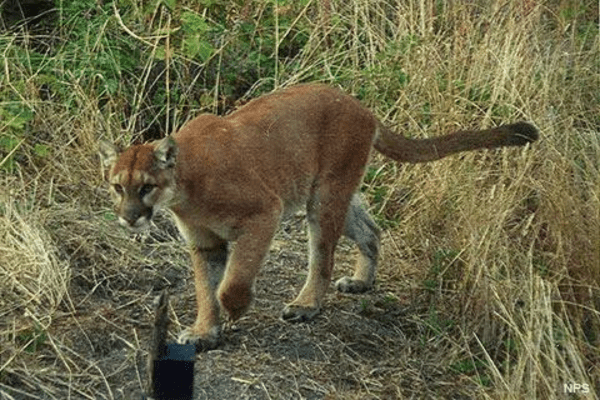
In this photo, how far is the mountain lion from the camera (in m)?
6.54

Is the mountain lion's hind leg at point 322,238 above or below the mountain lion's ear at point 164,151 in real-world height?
below

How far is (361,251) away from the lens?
25.2ft

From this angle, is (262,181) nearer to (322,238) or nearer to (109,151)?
(322,238)

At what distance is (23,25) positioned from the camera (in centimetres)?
937

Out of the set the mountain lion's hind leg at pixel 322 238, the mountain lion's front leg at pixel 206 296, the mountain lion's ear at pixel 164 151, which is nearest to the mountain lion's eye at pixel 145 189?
the mountain lion's ear at pixel 164 151

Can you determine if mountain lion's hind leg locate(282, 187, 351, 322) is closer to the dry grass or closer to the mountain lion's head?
the dry grass

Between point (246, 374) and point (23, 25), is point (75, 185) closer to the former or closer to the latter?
point (23, 25)

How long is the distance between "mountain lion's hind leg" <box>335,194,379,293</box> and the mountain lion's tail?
327mm

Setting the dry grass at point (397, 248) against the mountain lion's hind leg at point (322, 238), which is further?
the mountain lion's hind leg at point (322, 238)

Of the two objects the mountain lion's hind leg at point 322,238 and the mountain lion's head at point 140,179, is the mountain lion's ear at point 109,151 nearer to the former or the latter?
A: the mountain lion's head at point 140,179

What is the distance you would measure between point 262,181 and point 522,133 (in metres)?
1.37

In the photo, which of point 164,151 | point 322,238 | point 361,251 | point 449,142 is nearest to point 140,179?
point 164,151

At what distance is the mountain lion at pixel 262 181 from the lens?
6539 mm

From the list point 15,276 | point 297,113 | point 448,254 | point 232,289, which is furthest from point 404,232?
point 15,276
